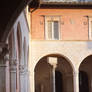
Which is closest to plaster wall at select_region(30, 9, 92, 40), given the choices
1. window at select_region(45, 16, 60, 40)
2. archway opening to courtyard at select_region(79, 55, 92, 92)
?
window at select_region(45, 16, 60, 40)

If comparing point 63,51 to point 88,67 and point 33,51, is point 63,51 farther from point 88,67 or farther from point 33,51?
point 88,67

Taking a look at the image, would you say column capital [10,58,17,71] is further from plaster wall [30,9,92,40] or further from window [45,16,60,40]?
window [45,16,60,40]

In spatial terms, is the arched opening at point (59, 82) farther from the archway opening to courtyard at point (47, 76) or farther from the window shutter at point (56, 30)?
the window shutter at point (56, 30)

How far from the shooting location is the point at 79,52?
2312 centimetres

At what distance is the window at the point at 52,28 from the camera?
22962 millimetres

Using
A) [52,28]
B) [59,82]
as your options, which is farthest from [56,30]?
[59,82]

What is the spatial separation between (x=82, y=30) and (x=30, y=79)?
198 inches

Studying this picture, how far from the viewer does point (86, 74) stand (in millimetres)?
27578

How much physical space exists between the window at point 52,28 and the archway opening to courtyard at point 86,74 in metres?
4.67

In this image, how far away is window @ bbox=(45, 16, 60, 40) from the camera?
75.3ft

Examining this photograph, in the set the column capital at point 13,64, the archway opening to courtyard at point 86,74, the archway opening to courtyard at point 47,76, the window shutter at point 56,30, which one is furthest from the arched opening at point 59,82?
the column capital at point 13,64

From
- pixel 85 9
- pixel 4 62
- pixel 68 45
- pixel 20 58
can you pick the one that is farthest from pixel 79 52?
pixel 4 62

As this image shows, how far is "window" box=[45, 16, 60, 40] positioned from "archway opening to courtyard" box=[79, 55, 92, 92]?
4666 millimetres

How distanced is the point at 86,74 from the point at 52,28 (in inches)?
253
